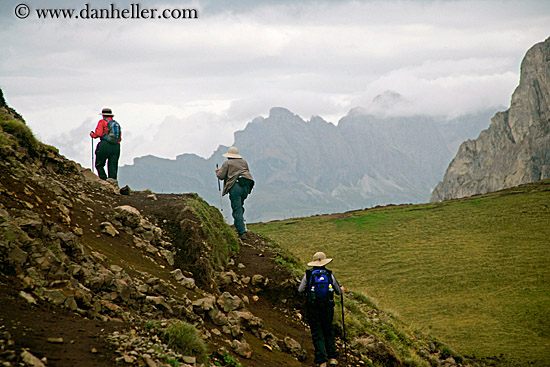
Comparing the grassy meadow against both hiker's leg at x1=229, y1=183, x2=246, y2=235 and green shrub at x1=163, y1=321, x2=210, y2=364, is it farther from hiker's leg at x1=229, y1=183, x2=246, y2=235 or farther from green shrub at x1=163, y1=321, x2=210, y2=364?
green shrub at x1=163, y1=321, x2=210, y2=364

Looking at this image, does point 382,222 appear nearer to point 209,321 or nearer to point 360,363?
point 360,363

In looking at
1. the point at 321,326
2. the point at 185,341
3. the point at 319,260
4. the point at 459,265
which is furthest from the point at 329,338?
the point at 459,265

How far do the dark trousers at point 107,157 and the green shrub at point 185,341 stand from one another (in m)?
10.7

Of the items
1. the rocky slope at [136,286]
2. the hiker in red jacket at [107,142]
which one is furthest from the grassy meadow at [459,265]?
the hiker in red jacket at [107,142]

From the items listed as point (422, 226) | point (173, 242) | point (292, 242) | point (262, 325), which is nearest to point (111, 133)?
point (173, 242)

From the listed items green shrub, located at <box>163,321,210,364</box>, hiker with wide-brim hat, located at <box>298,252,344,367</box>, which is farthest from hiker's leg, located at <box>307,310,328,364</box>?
green shrub, located at <box>163,321,210,364</box>

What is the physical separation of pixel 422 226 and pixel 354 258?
34.2 ft

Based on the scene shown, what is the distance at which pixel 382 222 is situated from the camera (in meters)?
45.1

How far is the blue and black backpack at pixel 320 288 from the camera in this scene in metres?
10.7

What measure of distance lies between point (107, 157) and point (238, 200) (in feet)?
15.8

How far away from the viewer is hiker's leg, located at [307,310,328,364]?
10.8m

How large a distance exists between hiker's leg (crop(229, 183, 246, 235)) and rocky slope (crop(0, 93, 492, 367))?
695 mm

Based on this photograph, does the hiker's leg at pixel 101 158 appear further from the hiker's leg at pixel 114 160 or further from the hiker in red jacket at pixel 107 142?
the hiker's leg at pixel 114 160

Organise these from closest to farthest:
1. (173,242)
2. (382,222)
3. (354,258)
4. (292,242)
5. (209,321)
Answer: (209,321) → (173,242) → (354,258) → (292,242) → (382,222)
